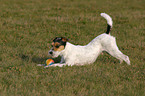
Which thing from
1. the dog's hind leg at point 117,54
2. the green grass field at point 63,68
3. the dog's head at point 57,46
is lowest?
the green grass field at point 63,68

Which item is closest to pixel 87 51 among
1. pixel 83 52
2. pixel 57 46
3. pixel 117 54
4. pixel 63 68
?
pixel 83 52

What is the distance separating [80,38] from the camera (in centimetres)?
1195

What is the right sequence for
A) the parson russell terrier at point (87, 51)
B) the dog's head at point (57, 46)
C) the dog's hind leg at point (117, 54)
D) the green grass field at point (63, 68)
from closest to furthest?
the green grass field at point (63, 68) < the dog's head at point (57, 46) < the parson russell terrier at point (87, 51) < the dog's hind leg at point (117, 54)

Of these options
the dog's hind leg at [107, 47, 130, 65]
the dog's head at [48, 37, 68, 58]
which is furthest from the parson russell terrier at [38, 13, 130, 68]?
the dog's head at [48, 37, 68, 58]

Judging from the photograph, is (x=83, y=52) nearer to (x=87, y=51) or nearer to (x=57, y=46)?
(x=87, y=51)

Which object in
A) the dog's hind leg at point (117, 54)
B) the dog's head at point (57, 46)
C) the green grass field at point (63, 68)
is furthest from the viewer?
the dog's hind leg at point (117, 54)

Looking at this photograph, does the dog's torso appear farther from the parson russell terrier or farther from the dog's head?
the dog's head

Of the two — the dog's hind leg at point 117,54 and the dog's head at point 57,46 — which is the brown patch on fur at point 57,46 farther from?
the dog's hind leg at point 117,54

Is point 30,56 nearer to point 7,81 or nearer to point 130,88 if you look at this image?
point 7,81

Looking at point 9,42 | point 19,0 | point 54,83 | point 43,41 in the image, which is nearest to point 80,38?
point 43,41

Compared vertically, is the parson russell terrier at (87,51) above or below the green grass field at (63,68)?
above

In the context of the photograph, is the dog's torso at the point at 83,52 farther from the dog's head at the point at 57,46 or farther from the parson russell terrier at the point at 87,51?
the dog's head at the point at 57,46

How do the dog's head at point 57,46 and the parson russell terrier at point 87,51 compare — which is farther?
the parson russell terrier at point 87,51

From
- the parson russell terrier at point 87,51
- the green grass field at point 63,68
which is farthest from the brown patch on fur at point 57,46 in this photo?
the green grass field at point 63,68
